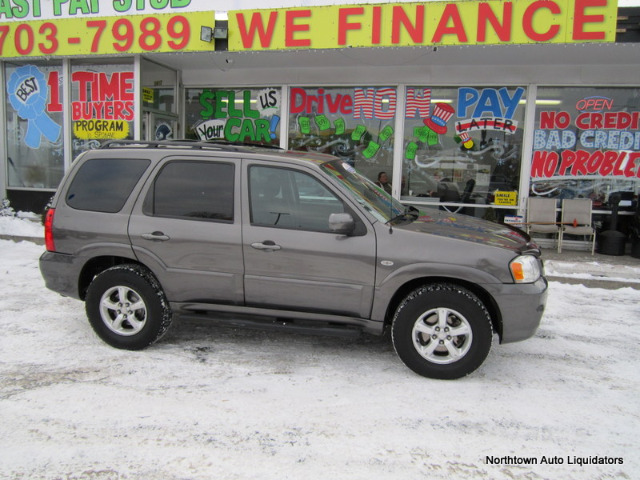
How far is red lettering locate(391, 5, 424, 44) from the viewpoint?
322 inches

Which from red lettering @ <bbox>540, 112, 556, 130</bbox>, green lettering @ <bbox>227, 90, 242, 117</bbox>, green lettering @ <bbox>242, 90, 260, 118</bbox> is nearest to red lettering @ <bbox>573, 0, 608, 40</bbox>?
red lettering @ <bbox>540, 112, 556, 130</bbox>

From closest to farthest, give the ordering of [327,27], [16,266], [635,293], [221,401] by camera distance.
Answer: [221,401], [635,293], [16,266], [327,27]

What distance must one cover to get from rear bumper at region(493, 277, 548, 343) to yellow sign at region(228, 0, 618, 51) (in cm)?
545

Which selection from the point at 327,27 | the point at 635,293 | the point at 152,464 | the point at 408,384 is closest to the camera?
the point at 152,464

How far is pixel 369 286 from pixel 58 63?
10.2m

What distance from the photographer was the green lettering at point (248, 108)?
1136 centimetres

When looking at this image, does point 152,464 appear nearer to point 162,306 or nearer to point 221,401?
point 221,401

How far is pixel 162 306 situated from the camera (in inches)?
176

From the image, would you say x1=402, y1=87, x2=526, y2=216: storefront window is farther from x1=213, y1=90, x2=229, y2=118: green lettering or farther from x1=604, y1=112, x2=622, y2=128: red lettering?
x1=213, y1=90, x2=229, y2=118: green lettering

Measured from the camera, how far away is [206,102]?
38.3 feet

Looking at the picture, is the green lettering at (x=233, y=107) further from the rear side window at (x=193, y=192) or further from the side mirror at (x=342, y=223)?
the side mirror at (x=342, y=223)

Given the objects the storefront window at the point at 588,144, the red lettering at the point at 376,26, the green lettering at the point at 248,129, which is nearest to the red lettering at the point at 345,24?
the red lettering at the point at 376,26

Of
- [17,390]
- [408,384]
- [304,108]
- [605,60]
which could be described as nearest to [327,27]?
[304,108]

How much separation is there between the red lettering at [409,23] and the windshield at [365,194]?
4216 millimetres
